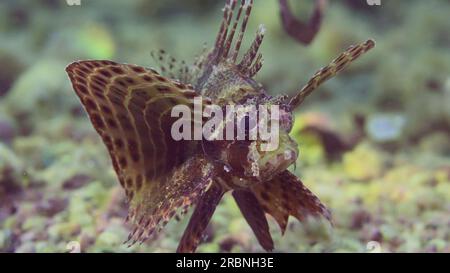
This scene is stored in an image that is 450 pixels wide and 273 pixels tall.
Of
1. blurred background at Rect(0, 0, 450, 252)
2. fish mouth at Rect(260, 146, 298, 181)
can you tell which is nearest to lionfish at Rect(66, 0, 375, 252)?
fish mouth at Rect(260, 146, 298, 181)

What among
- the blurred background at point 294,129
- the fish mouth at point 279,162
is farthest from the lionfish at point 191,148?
the blurred background at point 294,129

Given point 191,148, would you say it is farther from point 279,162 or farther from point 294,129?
point 294,129

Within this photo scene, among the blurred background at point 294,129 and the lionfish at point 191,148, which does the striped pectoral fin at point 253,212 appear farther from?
the blurred background at point 294,129

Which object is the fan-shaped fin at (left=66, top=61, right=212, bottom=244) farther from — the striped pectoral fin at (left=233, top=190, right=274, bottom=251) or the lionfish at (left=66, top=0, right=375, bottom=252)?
the striped pectoral fin at (left=233, top=190, right=274, bottom=251)

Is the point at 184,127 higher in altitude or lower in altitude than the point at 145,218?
higher

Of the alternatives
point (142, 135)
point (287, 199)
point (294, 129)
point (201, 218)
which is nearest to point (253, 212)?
point (287, 199)
